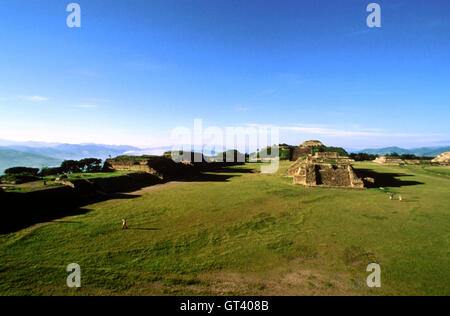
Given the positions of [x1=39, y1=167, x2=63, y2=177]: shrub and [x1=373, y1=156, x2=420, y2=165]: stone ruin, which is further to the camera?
[x1=373, y1=156, x2=420, y2=165]: stone ruin

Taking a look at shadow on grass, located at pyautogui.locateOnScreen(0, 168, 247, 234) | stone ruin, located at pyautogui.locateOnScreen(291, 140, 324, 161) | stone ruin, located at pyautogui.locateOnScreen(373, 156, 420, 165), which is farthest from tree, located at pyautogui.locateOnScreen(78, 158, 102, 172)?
stone ruin, located at pyautogui.locateOnScreen(373, 156, 420, 165)

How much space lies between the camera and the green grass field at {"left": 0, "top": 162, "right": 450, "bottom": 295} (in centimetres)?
701

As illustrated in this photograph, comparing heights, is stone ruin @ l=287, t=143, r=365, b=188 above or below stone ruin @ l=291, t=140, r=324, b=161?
below

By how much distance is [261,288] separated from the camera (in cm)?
696

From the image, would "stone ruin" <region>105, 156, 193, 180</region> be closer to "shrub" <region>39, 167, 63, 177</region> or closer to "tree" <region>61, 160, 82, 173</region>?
"tree" <region>61, 160, 82, 173</region>

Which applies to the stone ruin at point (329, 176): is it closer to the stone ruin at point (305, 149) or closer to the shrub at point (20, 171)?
the stone ruin at point (305, 149)

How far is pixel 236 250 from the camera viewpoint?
9.46 meters

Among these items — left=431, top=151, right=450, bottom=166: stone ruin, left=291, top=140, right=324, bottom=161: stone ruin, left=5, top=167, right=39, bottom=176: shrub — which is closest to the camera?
left=5, top=167, right=39, bottom=176: shrub

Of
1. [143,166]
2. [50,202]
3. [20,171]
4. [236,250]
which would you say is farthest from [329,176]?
[20,171]

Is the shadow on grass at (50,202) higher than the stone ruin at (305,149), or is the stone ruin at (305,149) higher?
the stone ruin at (305,149)

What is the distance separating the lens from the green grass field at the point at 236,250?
701 centimetres

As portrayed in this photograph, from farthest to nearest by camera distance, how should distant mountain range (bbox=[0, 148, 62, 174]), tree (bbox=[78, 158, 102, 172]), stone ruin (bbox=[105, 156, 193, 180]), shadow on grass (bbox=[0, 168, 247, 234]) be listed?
distant mountain range (bbox=[0, 148, 62, 174])
tree (bbox=[78, 158, 102, 172])
stone ruin (bbox=[105, 156, 193, 180])
shadow on grass (bbox=[0, 168, 247, 234])

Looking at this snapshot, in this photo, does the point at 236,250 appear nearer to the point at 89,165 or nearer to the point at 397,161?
the point at 89,165

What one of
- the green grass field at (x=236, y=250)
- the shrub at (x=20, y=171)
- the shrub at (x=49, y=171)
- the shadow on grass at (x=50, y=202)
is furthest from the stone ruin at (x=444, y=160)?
the shrub at (x=20, y=171)
